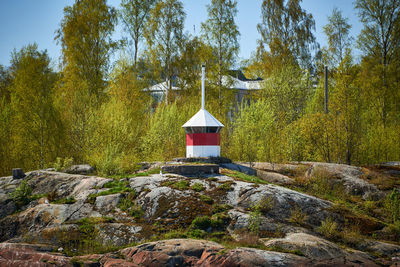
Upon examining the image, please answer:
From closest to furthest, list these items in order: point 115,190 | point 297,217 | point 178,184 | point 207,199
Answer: point 297,217, point 207,199, point 115,190, point 178,184

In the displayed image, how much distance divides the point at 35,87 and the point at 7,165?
427cm

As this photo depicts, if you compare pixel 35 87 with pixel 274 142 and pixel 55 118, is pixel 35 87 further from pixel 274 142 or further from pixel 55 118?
pixel 274 142

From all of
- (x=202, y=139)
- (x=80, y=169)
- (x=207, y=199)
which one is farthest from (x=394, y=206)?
(x=80, y=169)

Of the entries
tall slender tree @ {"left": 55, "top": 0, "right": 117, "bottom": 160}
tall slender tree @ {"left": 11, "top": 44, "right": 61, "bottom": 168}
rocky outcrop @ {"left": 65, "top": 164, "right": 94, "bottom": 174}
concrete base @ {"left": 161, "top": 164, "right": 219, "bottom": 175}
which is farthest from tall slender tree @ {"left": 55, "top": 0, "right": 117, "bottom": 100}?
concrete base @ {"left": 161, "top": 164, "right": 219, "bottom": 175}

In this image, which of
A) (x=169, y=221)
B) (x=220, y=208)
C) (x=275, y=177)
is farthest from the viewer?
(x=275, y=177)

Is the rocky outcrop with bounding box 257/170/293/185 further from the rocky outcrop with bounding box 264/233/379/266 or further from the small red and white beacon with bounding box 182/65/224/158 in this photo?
the rocky outcrop with bounding box 264/233/379/266

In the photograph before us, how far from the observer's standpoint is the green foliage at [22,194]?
1352 centimetres

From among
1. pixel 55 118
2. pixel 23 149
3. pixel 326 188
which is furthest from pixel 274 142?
pixel 23 149

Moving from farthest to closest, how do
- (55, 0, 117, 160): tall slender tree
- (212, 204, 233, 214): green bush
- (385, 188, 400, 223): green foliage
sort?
(55, 0, 117, 160): tall slender tree, (385, 188, 400, 223): green foliage, (212, 204, 233, 214): green bush

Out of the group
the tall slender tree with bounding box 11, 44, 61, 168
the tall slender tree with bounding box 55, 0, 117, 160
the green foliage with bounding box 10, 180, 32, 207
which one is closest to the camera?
the green foliage with bounding box 10, 180, 32, 207

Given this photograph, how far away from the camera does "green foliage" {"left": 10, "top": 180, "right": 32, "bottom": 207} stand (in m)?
13.5

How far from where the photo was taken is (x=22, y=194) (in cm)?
1375

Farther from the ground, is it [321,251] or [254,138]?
[254,138]

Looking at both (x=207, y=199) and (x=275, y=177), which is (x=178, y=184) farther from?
(x=275, y=177)
